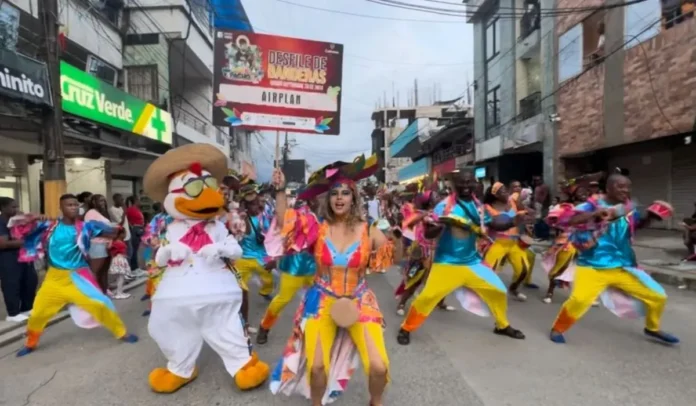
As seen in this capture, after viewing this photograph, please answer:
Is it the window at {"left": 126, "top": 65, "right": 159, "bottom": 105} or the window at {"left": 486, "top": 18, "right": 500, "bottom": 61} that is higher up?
the window at {"left": 486, "top": 18, "right": 500, "bottom": 61}

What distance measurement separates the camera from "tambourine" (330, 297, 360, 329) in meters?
2.96

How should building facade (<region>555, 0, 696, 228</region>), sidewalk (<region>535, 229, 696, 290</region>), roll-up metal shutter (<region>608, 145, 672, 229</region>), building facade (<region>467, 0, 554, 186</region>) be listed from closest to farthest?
sidewalk (<region>535, 229, 696, 290</region>), building facade (<region>555, 0, 696, 228</region>), roll-up metal shutter (<region>608, 145, 672, 229</region>), building facade (<region>467, 0, 554, 186</region>)

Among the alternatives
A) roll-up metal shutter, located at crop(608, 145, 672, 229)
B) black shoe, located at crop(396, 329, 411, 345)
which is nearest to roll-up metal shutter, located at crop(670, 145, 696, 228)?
roll-up metal shutter, located at crop(608, 145, 672, 229)

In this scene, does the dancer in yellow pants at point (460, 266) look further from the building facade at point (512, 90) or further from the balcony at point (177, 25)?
the balcony at point (177, 25)

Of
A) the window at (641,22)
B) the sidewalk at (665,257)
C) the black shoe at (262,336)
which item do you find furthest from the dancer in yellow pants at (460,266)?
the window at (641,22)

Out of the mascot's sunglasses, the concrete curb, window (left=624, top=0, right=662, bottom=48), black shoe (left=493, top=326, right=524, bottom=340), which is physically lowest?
the concrete curb

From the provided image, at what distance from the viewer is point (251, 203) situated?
19.7ft

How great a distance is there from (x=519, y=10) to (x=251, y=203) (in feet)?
55.1

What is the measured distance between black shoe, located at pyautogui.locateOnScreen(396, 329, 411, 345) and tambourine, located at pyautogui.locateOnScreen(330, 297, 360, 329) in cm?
192

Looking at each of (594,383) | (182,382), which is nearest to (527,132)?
(594,383)

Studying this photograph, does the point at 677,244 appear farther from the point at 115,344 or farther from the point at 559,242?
the point at 115,344

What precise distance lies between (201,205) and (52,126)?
4854 millimetres

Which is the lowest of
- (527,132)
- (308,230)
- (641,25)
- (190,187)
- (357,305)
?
(357,305)

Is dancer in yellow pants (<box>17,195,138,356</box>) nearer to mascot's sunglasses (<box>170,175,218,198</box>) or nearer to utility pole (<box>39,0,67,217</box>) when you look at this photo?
mascot's sunglasses (<box>170,175,218,198</box>)
